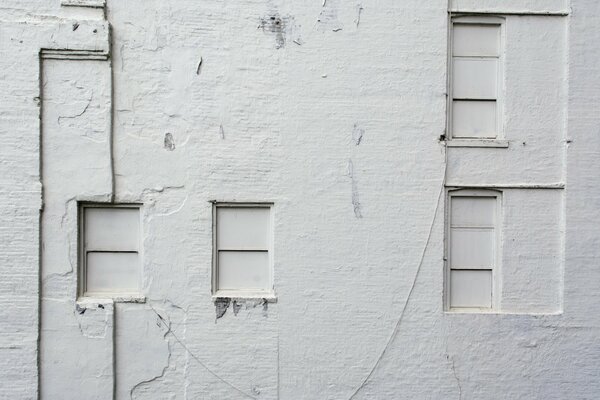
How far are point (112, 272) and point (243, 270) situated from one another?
4.95 ft

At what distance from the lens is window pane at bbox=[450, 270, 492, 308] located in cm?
607

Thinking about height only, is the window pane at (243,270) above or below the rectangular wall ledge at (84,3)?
below

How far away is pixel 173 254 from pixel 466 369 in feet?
11.9

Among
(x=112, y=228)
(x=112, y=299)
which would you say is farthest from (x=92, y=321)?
(x=112, y=228)

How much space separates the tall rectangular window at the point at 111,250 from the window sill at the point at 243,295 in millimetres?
949

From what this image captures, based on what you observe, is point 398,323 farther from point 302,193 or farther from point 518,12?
point 518,12

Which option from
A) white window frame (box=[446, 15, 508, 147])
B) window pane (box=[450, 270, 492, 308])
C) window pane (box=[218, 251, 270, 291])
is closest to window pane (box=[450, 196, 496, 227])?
window pane (box=[450, 270, 492, 308])

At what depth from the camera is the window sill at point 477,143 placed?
5906mm

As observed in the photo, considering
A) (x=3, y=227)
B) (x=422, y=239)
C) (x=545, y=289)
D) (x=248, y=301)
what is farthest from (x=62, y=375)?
(x=545, y=289)

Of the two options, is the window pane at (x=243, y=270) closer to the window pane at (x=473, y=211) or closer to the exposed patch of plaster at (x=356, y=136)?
the exposed patch of plaster at (x=356, y=136)

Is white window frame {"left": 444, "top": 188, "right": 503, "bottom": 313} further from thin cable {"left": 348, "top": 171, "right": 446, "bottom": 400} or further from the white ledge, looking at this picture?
thin cable {"left": 348, "top": 171, "right": 446, "bottom": 400}

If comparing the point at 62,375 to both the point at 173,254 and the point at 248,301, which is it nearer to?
the point at 173,254

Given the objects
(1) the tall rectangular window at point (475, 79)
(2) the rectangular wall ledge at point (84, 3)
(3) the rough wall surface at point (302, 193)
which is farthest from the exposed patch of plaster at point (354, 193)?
(2) the rectangular wall ledge at point (84, 3)

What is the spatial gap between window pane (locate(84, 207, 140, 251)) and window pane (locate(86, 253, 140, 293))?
0.11m
